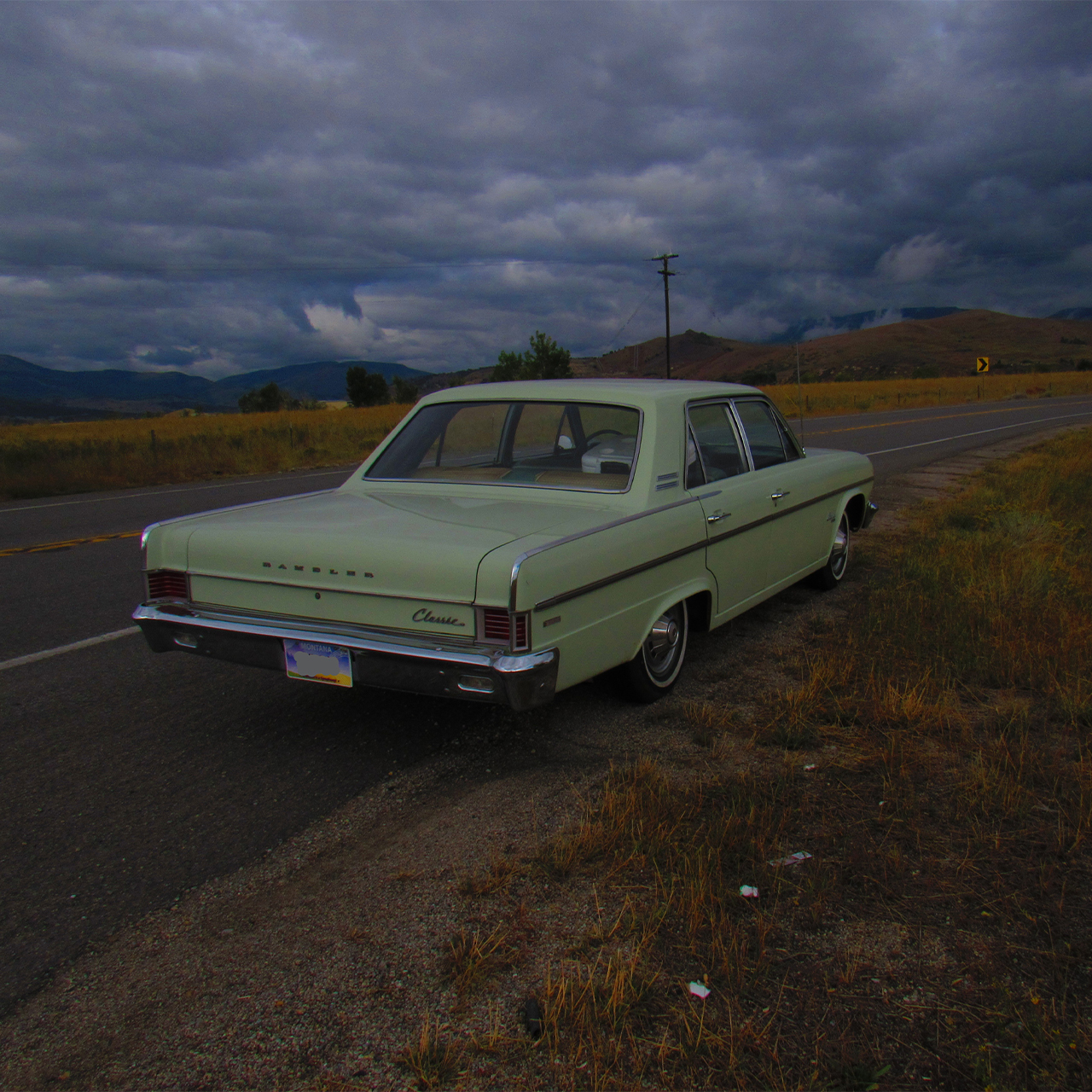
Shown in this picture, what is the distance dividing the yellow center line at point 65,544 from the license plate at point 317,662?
232 inches

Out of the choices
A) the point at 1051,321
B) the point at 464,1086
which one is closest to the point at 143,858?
the point at 464,1086

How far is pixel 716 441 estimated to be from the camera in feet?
14.8

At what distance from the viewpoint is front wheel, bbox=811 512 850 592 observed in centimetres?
577

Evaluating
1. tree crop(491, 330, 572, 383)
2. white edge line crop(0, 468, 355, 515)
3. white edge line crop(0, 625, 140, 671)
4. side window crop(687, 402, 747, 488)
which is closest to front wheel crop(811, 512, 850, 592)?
side window crop(687, 402, 747, 488)

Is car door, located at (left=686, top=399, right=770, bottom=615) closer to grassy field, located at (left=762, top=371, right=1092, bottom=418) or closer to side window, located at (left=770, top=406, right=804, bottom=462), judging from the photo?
side window, located at (left=770, top=406, right=804, bottom=462)

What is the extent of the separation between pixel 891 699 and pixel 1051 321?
20903 centimetres

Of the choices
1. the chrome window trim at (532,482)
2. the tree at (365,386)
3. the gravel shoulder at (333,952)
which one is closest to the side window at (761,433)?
the chrome window trim at (532,482)

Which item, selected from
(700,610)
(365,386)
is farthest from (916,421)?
(365,386)

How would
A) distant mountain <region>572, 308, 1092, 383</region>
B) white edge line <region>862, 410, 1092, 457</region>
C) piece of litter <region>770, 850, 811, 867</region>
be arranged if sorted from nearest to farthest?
piece of litter <region>770, 850, 811, 867</region> < white edge line <region>862, 410, 1092, 457</region> < distant mountain <region>572, 308, 1092, 383</region>

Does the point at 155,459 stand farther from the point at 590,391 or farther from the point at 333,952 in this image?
the point at 333,952

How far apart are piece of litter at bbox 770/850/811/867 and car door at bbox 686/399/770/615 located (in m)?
1.63

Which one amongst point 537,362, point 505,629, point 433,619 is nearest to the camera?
point 505,629

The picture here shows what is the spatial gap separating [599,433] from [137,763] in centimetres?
248

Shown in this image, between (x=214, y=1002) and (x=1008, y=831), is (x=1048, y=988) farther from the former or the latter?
(x=214, y=1002)
